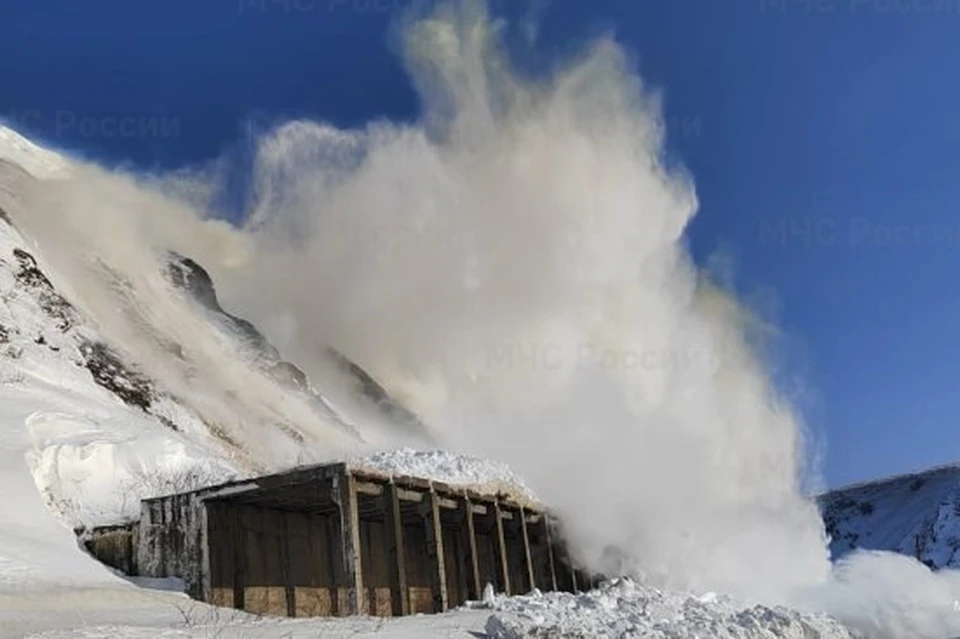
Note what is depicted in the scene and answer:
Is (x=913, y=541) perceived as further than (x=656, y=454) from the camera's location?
Yes

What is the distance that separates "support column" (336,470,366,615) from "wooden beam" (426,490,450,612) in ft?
8.65

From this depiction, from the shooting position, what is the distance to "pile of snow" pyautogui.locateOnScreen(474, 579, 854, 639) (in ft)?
40.3

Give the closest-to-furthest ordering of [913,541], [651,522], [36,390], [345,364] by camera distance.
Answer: [36,390] → [651,522] → [345,364] → [913,541]

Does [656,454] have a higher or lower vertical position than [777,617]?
higher

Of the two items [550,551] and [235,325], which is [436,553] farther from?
[235,325]

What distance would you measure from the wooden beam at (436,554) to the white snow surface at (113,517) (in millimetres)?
2064

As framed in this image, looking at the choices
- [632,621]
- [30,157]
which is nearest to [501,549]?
[632,621]

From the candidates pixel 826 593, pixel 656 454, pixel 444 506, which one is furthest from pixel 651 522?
pixel 444 506

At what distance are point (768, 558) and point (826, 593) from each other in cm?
346

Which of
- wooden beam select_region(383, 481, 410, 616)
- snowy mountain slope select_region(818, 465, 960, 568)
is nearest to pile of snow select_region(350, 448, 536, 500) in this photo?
wooden beam select_region(383, 481, 410, 616)

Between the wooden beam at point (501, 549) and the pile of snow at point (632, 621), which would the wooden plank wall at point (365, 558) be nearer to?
the wooden beam at point (501, 549)

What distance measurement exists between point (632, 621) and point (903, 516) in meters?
120

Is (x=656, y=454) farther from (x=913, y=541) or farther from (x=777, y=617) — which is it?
(x=913, y=541)

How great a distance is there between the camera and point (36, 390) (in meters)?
28.2
